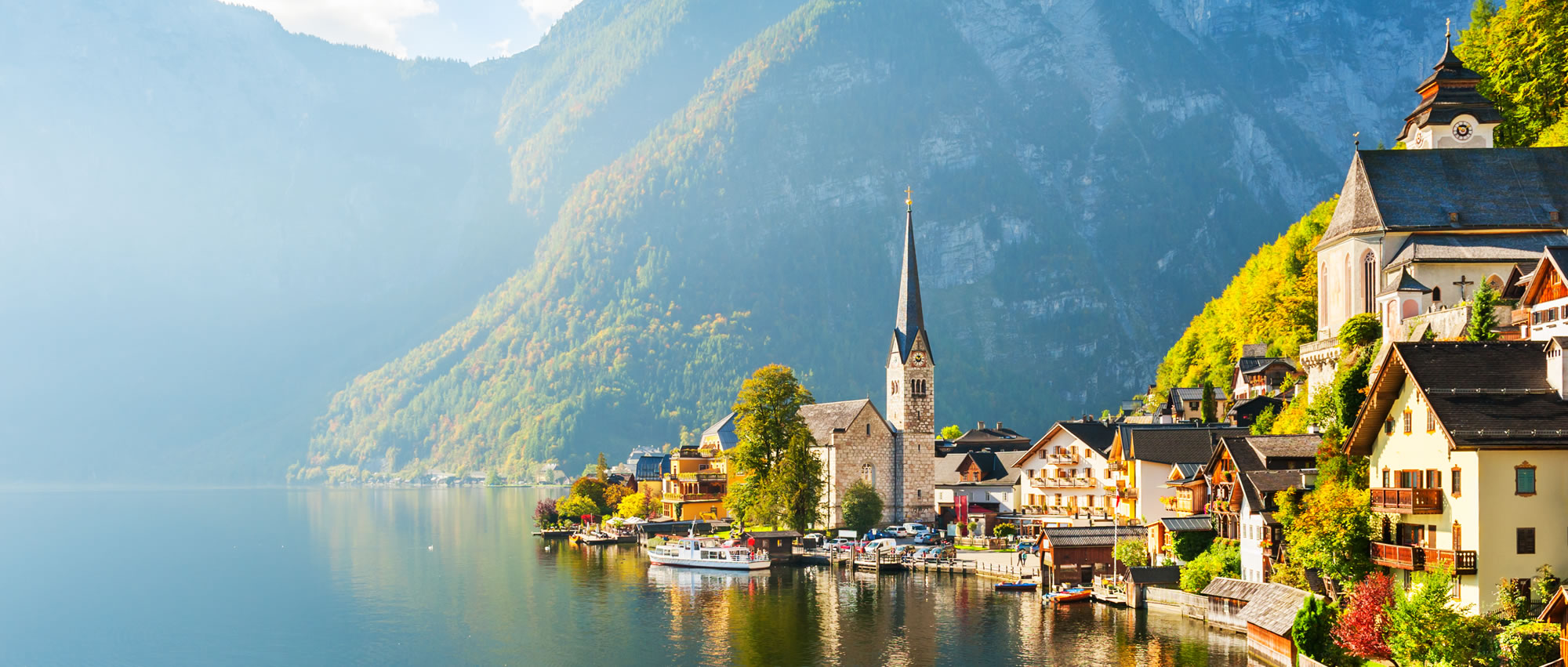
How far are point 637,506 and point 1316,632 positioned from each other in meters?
94.6

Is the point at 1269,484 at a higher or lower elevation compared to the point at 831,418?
lower

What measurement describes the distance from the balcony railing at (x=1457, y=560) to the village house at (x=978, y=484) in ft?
220

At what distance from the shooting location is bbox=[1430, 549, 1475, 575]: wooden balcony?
125ft

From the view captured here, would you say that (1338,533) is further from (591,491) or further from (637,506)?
(591,491)

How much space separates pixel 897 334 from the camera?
120 meters

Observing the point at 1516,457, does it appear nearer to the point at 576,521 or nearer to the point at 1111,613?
the point at 1111,613

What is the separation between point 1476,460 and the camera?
37.9 meters

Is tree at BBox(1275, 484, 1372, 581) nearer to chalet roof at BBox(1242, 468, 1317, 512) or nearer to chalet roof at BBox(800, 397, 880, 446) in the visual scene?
chalet roof at BBox(1242, 468, 1317, 512)

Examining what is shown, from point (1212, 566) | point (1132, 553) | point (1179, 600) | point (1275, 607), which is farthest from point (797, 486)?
point (1275, 607)

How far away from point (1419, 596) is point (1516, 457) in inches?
207

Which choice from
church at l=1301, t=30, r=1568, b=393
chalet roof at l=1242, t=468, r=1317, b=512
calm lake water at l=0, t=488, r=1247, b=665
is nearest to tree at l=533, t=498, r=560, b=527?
calm lake water at l=0, t=488, r=1247, b=665

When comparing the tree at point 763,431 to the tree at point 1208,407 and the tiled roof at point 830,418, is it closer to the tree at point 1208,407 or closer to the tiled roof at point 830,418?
the tiled roof at point 830,418

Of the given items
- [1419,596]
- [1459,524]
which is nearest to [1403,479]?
[1459,524]

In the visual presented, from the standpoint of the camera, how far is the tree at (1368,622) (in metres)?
40.2
